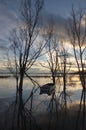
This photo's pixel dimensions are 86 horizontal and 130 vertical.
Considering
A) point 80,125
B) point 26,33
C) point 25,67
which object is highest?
point 26,33

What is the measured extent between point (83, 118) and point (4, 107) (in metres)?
4.87

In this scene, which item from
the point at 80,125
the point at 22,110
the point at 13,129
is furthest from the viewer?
the point at 22,110

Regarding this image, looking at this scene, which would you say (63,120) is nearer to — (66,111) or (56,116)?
(56,116)

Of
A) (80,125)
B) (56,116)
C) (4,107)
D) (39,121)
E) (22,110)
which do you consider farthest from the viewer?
(4,107)

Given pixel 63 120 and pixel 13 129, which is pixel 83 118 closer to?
pixel 63 120

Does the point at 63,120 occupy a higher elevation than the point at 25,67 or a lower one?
lower

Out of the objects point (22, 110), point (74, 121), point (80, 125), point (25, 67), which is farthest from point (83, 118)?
point (25, 67)

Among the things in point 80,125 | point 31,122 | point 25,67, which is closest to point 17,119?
point 31,122

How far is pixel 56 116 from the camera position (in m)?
12.9

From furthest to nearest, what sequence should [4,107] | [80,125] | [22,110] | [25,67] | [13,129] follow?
1. [25,67]
2. [4,107]
3. [22,110]
4. [80,125]
5. [13,129]

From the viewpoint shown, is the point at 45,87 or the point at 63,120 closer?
the point at 63,120

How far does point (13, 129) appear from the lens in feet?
32.6

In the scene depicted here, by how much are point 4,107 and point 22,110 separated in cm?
161

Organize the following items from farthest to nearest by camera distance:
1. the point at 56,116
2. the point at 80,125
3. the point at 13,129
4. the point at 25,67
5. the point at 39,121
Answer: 1. the point at 25,67
2. the point at 56,116
3. the point at 39,121
4. the point at 80,125
5. the point at 13,129
